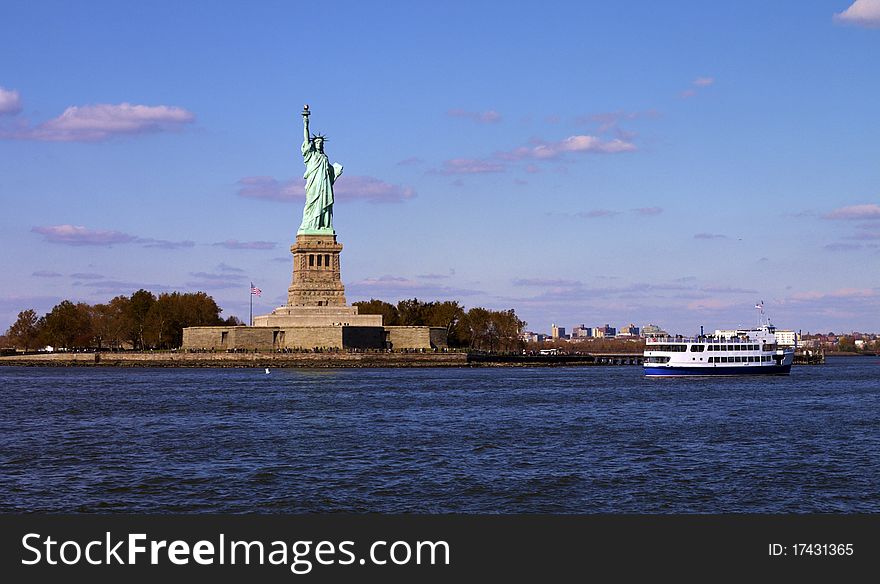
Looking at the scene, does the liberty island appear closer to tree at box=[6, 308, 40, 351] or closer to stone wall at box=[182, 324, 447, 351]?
stone wall at box=[182, 324, 447, 351]

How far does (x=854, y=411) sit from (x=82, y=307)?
134131 millimetres

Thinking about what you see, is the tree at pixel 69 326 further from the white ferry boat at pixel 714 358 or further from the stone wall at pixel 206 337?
the white ferry boat at pixel 714 358

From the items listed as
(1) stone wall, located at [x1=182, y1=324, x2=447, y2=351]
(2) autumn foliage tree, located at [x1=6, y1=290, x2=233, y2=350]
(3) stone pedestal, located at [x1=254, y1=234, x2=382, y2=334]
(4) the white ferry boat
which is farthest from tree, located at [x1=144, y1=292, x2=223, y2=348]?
(4) the white ferry boat

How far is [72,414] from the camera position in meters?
60.9

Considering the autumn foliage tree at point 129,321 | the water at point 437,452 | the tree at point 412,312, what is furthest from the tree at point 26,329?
the water at point 437,452

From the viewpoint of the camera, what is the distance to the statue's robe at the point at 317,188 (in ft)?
431

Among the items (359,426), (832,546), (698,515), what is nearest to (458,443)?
(359,426)

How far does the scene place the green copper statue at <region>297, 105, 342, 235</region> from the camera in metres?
131

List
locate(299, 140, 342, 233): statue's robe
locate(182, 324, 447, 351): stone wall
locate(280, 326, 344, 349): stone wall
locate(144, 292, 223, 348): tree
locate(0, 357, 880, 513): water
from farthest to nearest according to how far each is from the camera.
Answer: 1. locate(144, 292, 223, 348): tree
2. locate(299, 140, 342, 233): statue's robe
3. locate(182, 324, 447, 351): stone wall
4. locate(280, 326, 344, 349): stone wall
5. locate(0, 357, 880, 513): water

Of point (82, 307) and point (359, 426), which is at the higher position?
point (82, 307)

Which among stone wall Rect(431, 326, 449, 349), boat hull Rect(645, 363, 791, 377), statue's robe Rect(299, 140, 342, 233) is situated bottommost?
boat hull Rect(645, 363, 791, 377)

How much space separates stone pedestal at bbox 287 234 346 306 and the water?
48.8 meters

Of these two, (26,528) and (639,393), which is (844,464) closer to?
(26,528)

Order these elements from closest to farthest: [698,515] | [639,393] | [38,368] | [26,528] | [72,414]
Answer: [26,528] < [698,515] < [72,414] < [639,393] < [38,368]
